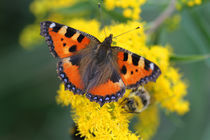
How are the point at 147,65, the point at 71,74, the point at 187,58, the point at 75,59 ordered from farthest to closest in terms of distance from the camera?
the point at 187,58 < the point at 75,59 < the point at 71,74 < the point at 147,65

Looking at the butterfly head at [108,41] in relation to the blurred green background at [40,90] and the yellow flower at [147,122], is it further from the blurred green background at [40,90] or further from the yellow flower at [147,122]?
the blurred green background at [40,90]

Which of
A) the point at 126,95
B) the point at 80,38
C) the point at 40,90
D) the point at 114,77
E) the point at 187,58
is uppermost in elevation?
the point at 40,90

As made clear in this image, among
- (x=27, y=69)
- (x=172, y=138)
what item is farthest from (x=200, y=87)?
(x=27, y=69)

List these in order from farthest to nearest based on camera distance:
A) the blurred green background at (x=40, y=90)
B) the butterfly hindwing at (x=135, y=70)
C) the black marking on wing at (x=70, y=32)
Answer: the blurred green background at (x=40, y=90)
the black marking on wing at (x=70, y=32)
the butterfly hindwing at (x=135, y=70)

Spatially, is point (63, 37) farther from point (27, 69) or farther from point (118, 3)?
point (27, 69)

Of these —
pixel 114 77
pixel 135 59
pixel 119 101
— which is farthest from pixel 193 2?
pixel 119 101

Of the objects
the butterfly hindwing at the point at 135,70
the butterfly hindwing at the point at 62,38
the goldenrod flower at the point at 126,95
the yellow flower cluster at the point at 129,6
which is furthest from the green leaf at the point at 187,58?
the butterfly hindwing at the point at 62,38

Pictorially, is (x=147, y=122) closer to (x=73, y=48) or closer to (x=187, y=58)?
(x=187, y=58)
